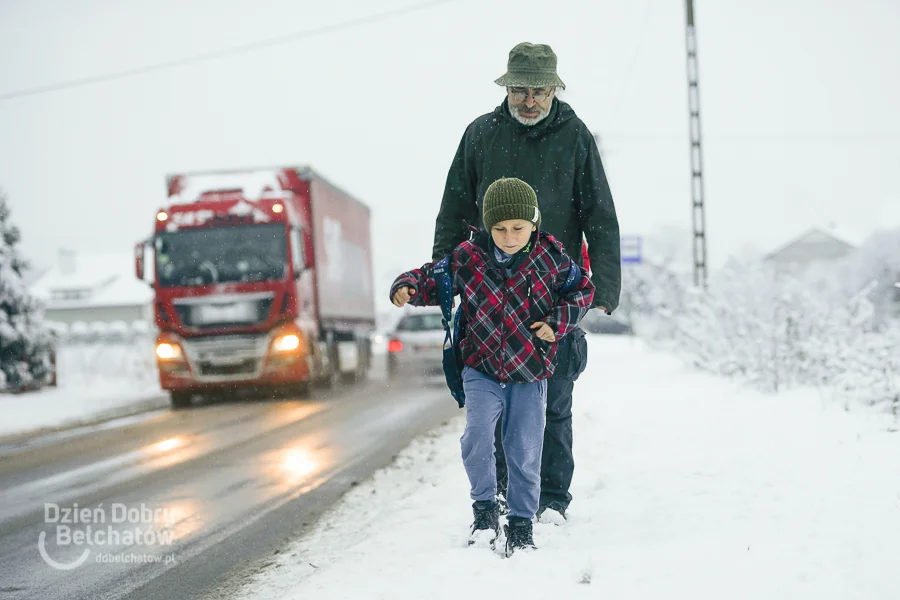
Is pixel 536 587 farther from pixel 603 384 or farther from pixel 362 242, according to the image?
pixel 362 242

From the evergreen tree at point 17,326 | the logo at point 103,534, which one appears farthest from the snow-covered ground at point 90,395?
the logo at point 103,534

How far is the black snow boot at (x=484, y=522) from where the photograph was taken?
3.97m

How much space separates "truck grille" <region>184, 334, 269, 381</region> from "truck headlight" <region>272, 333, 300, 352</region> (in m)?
0.16

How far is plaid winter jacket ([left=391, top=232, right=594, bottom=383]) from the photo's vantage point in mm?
3814

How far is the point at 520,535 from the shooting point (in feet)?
12.6

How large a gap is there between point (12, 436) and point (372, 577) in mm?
8803

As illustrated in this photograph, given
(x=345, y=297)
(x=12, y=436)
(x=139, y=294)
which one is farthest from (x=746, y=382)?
(x=139, y=294)

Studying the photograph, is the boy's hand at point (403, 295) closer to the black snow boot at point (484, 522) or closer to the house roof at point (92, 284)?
the black snow boot at point (484, 522)

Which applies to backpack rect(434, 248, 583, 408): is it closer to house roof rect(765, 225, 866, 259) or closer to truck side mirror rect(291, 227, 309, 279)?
truck side mirror rect(291, 227, 309, 279)

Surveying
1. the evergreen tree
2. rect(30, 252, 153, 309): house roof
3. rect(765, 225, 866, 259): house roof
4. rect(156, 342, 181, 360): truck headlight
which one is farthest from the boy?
rect(765, 225, 866, 259): house roof

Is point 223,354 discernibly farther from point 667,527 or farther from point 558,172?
point 667,527

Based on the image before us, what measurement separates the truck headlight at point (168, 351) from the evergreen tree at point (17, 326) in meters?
3.98

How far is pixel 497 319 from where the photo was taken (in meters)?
3.83

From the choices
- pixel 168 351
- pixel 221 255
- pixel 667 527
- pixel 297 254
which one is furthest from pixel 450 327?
pixel 168 351
